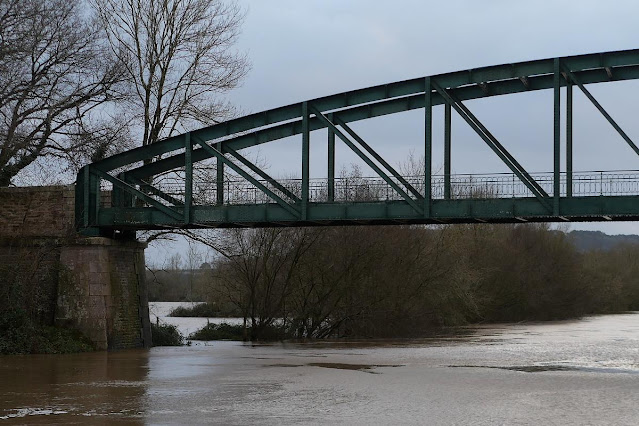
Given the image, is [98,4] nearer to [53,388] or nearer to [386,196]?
[386,196]

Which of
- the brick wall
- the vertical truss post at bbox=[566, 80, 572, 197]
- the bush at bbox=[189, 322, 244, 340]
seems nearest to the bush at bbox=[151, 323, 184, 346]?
the bush at bbox=[189, 322, 244, 340]

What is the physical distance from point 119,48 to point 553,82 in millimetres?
20333

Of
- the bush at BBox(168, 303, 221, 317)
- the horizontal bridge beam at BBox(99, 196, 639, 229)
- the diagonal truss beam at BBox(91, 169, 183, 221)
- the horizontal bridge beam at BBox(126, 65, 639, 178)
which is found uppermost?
the horizontal bridge beam at BBox(126, 65, 639, 178)

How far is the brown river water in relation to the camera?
743 inches

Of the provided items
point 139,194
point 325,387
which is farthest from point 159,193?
point 325,387

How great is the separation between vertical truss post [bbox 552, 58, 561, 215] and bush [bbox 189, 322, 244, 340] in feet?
70.1

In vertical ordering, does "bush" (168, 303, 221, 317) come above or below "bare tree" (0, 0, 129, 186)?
below

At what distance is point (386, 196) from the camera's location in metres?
36.0

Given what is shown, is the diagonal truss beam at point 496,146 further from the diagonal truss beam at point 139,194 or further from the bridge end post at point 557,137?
the diagonal truss beam at point 139,194

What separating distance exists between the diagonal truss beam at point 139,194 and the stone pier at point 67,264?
142 cm

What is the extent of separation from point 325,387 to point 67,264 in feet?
51.7

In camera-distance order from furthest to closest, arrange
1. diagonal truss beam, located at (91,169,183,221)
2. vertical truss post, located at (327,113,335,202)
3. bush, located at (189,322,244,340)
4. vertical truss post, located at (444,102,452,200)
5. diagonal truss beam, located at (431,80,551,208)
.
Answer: bush, located at (189,322,244,340) → diagonal truss beam, located at (91,169,183,221) → vertical truss post, located at (327,113,335,202) → vertical truss post, located at (444,102,452,200) → diagonal truss beam, located at (431,80,551,208)

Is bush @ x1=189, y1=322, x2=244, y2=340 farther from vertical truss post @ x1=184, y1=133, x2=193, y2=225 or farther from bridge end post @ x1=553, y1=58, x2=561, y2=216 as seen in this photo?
bridge end post @ x1=553, y1=58, x2=561, y2=216

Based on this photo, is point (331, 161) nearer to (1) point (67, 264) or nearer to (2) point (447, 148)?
(2) point (447, 148)
